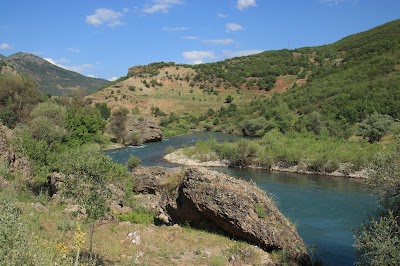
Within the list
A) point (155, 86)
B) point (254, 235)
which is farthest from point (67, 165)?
point (155, 86)

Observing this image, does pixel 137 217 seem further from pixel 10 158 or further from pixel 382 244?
pixel 382 244

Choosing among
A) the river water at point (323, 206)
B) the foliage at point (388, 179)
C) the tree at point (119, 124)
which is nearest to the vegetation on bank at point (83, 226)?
the foliage at point (388, 179)

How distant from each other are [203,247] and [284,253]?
12.3ft

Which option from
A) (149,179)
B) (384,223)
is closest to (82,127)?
(149,179)

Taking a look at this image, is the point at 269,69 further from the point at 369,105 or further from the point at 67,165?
the point at 67,165

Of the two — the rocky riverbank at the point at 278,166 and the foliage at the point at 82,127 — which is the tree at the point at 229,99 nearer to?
the foliage at the point at 82,127

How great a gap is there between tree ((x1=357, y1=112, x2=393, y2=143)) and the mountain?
119395mm

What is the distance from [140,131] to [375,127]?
1622 inches

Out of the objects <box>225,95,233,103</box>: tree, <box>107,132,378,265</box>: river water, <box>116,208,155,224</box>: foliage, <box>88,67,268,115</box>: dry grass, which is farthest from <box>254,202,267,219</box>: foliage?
<box>225,95,233,103</box>: tree

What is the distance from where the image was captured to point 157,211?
24375 mm

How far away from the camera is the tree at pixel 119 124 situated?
231 ft

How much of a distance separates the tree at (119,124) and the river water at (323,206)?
22.4 metres

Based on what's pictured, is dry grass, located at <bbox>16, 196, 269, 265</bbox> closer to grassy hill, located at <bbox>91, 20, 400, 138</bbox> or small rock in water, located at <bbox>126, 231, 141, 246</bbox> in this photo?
small rock in water, located at <bbox>126, 231, 141, 246</bbox>

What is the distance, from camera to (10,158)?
86.0ft
